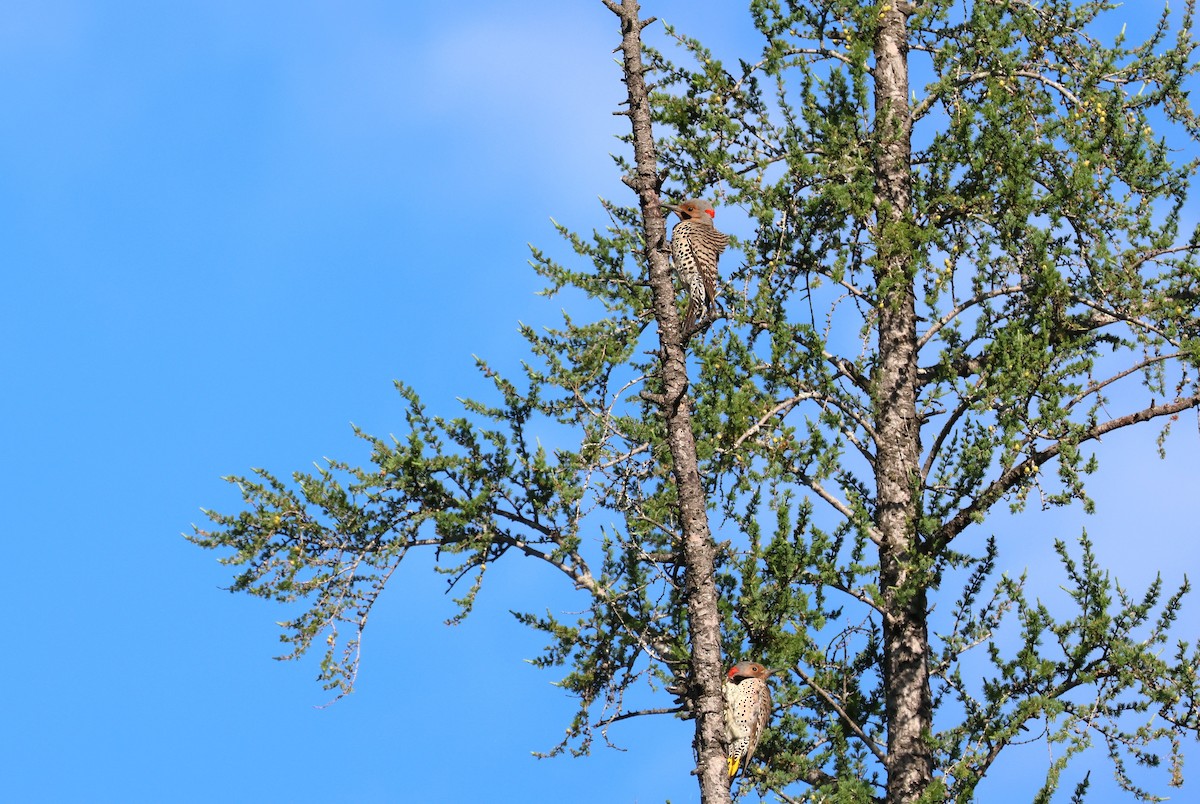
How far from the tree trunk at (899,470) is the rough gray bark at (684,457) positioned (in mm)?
2970

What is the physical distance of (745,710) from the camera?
10656 mm

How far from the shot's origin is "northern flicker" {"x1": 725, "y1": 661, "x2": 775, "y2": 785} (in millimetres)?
10656

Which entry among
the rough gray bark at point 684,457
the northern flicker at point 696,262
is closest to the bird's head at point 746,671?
the rough gray bark at point 684,457

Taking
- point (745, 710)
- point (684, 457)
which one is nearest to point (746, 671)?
point (745, 710)

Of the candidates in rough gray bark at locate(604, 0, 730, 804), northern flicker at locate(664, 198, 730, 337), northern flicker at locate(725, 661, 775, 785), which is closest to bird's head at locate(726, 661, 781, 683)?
northern flicker at locate(725, 661, 775, 785)

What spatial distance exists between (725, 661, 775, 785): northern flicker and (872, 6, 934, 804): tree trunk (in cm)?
168

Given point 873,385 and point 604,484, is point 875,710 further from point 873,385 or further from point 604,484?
point 604,484

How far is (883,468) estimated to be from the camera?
1246cm

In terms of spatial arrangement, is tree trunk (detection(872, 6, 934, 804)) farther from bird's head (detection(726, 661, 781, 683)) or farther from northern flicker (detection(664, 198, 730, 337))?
northern flicker (detection(664, 198, 730, 337))

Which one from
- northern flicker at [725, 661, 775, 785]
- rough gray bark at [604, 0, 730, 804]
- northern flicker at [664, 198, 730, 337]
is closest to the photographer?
rough gray bark at [604, 0, 730, 804]

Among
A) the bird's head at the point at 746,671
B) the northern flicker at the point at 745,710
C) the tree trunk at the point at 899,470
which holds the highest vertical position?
the tree trunk at the point at 899,470

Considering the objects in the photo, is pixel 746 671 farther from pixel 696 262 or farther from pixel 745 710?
pixel 696 262

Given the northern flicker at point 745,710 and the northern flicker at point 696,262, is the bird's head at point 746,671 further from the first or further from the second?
the northern flicker at point 696,262

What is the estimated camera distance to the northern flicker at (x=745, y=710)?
420 inches
